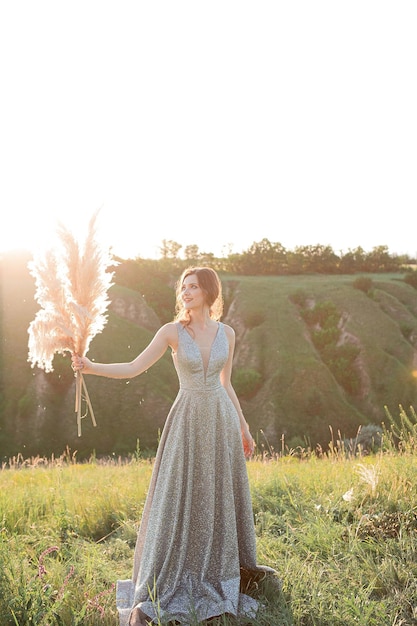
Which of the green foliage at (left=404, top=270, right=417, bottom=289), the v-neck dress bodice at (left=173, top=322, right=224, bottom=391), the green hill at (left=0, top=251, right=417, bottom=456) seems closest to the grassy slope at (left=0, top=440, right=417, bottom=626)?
the v-neck dress bodice at (left=173, top=322, right=224, bottom=391)

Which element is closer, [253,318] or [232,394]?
[232,394]

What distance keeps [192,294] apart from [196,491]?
136 centimetres

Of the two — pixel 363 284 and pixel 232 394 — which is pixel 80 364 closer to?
pixel 232 394

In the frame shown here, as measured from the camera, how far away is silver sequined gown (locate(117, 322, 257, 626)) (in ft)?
14.3

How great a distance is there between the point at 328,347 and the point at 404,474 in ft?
183

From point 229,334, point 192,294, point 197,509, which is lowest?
point 197,509

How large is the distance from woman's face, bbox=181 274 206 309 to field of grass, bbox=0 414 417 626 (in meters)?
1.89

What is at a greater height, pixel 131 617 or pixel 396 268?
pixel 396 268

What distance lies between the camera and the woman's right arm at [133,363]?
4.15 m

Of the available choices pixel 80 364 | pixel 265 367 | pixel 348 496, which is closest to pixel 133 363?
pixel 80 364

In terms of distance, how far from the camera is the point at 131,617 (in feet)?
13.6

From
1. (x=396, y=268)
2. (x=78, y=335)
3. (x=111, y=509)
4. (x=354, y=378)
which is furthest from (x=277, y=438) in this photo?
(x=78, y=335)

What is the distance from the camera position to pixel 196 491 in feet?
→ 14.9

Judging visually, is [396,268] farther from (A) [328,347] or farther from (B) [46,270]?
(B) [46,270]
